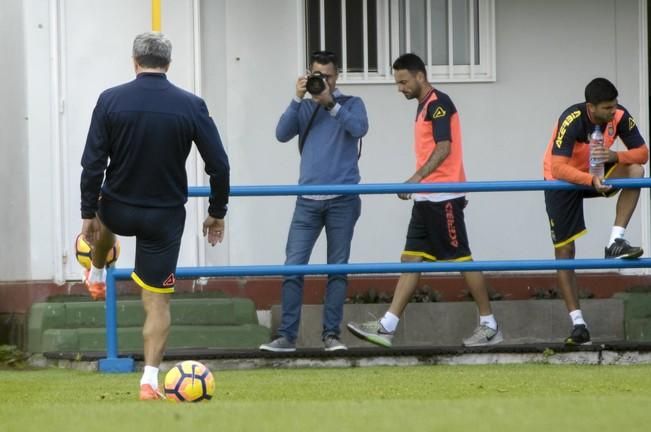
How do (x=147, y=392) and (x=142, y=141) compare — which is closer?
(x=147, y=392)

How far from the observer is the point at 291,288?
1137 cm

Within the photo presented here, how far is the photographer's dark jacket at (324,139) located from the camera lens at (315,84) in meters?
0.22

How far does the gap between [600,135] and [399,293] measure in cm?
174

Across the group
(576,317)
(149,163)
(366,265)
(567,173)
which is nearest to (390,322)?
(366,265)

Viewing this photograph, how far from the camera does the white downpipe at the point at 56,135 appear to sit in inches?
503

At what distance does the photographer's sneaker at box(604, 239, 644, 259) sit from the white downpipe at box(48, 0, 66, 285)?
13.7 feet

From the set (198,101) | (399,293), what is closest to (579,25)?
(399,293)

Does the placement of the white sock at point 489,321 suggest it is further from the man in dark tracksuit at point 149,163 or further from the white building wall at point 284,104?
the man in dark tracksuit at point 149,163

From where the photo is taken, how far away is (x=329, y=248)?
1155 centimetres

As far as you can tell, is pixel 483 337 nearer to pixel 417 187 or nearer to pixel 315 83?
pixel 417 187

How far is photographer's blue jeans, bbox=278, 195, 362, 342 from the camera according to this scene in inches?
448

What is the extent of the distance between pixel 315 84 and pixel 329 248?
1128 mm

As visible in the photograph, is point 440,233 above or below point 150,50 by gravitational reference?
below

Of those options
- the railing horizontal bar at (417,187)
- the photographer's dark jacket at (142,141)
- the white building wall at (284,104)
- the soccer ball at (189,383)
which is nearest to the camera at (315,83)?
the railing horizontal bar at (417,187)
